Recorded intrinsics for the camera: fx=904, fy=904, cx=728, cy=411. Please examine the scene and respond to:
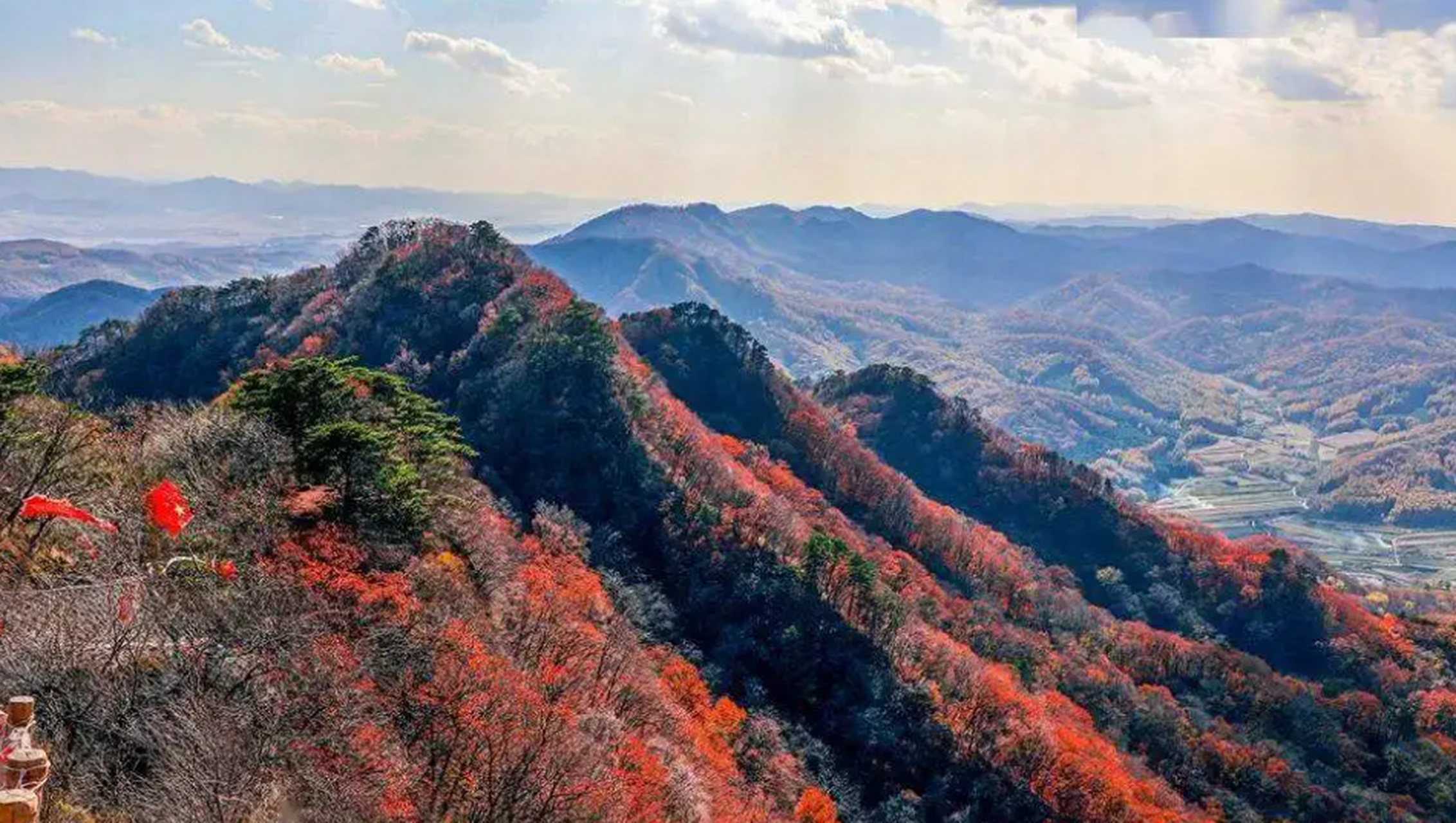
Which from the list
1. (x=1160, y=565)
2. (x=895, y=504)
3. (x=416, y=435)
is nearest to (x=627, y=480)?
(x=416, y=435)

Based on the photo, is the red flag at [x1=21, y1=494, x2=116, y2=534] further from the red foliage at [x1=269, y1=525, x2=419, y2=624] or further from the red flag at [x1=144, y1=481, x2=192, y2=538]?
the red foliage at [x1=269, y1=525, x2=419, y2=624]

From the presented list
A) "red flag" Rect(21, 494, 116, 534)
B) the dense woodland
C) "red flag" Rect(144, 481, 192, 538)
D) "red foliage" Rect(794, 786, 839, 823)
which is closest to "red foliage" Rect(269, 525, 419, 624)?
the dense woodland

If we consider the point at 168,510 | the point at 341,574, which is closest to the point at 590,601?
the point at 341,574

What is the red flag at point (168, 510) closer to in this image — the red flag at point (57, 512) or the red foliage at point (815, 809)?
the red flag at point (57, 512)

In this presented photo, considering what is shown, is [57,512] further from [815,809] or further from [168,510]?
[815,809]

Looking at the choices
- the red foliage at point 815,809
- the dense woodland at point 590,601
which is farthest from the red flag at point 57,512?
the red foliage at point 815,809

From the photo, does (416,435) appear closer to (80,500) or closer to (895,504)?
(80,500)
